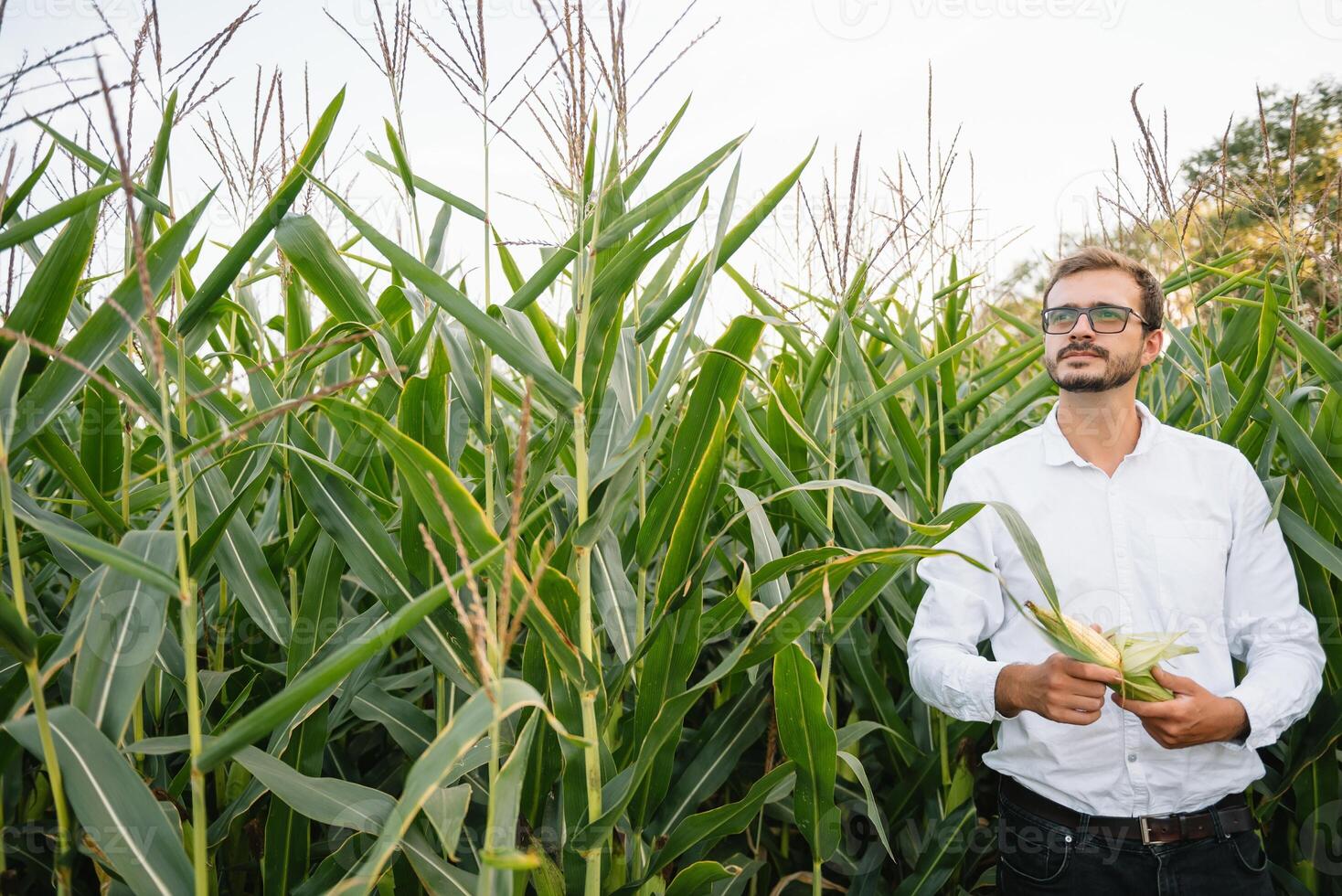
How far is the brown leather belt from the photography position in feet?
5.13

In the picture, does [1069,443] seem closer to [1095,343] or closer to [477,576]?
[1095,343]

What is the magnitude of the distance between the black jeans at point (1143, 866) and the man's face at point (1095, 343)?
860 mm

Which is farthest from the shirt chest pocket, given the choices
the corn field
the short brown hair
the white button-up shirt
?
the short brown hair

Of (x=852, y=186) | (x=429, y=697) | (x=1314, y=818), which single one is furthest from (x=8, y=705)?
(x=1314, y=818)

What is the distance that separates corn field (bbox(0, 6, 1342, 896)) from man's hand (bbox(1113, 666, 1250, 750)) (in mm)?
364

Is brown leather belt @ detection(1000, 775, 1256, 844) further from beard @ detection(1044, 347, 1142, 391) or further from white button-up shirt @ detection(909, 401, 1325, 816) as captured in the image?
beard @ detection(1044, 347, 1142, 391)

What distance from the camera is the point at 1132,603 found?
1.65m

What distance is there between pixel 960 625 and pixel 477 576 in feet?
3.10

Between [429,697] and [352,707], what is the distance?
531mm

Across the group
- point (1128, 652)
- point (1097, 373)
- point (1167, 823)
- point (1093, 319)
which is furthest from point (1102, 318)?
point (1167, 823)

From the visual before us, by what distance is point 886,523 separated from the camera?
6.82ft

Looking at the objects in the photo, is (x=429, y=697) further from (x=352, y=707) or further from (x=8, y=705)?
(x=8, y=705)

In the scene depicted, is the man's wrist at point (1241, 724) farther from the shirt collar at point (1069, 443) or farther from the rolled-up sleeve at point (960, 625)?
the shirt collar at point (1069, 443)

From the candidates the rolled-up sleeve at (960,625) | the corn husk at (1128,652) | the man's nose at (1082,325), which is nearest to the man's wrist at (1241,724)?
the corn husk at (1128,652)
